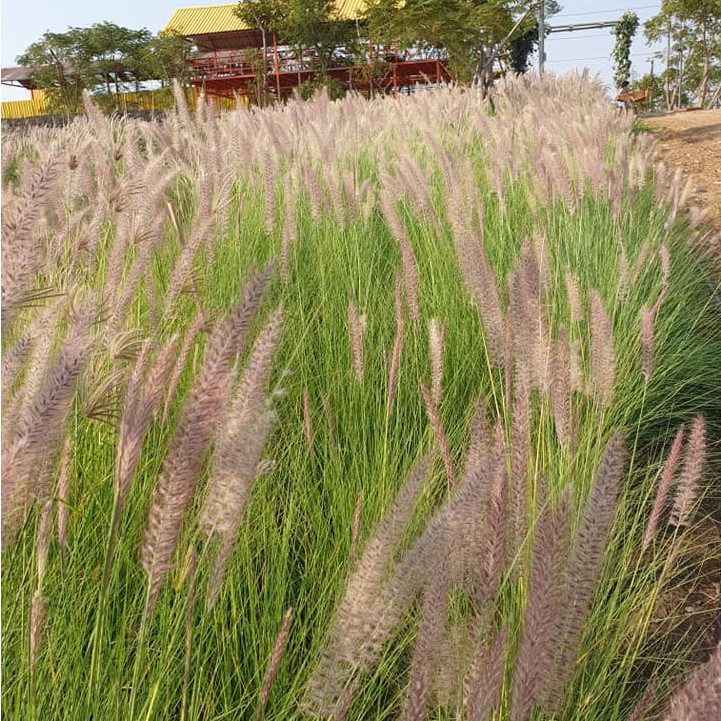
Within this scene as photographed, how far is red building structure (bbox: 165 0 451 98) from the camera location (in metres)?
29.0

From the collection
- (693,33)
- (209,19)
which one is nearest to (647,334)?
(693,33)

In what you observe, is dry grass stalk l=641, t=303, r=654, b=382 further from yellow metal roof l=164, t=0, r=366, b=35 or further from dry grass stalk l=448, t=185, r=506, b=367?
yellow metal roof l=164, t=0, r=366, b=35

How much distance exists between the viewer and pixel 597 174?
2619mm

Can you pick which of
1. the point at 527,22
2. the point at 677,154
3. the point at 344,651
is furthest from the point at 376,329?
the point at 527,22

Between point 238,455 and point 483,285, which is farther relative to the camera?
point 483,285

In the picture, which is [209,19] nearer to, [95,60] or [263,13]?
[95,60]

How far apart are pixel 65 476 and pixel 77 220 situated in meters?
0.90

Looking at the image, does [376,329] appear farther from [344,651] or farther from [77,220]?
[344,651]

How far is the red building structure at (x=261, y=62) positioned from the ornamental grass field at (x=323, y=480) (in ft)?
84.3

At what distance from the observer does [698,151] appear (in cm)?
1022

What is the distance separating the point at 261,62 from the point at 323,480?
1308 inches

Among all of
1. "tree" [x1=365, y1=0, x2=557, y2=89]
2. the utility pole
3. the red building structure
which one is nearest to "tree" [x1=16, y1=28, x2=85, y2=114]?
the red building structure

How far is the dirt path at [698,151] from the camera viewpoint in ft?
22.8

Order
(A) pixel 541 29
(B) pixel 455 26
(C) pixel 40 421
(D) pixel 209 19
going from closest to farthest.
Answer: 1. (C) pixel 40 421
2. (B) pixel 455 26
3. (A) pixel 541 29
4. (D) pixel 209 19
